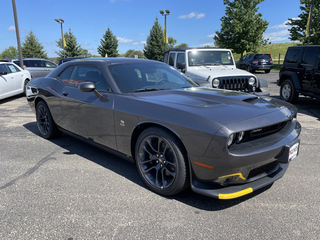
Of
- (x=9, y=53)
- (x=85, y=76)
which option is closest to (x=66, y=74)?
(x=85, y=76)

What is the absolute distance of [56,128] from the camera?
4840 mm

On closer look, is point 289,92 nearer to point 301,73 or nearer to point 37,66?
point 301,73

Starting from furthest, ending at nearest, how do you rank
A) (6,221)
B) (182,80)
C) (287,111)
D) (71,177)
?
(182,80) → (71,177) → (287,111) → (6,221)

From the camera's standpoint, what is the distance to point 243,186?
8.36ft

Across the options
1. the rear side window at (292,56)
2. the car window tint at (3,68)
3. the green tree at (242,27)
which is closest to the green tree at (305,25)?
the green tree at (242,27)

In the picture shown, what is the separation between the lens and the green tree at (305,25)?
25.9 meters

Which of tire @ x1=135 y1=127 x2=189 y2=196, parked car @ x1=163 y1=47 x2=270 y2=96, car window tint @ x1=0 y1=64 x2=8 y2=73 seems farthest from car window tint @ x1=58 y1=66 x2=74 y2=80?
car window tint @ x1=0 y1=64 x2=8 y2=73

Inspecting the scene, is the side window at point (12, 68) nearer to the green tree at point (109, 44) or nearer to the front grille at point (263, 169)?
the front grille at point (263, 169)

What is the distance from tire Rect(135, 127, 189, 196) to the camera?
264cm

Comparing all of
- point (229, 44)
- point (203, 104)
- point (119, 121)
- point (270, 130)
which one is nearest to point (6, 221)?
point (119, 121)

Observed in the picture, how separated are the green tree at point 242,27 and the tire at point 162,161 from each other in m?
31.1

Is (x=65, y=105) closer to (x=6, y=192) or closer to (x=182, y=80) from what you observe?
(x=6, y=192)

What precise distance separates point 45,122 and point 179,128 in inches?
133

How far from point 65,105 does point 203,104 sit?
7.65 feet
